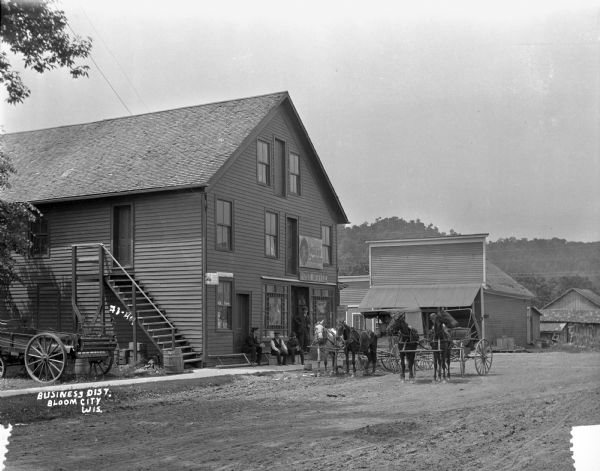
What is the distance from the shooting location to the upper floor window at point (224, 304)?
27234mm

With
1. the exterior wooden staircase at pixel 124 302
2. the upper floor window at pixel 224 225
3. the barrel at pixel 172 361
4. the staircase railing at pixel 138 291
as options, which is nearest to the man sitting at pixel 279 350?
the exterior wooden staircase at pixel 124 302

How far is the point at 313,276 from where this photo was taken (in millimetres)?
33188

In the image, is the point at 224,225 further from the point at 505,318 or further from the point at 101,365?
the point at 505,318

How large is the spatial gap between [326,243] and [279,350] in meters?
7.85

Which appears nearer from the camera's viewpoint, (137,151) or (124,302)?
(124,302)

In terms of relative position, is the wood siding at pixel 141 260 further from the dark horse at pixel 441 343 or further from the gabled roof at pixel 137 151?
the dark horse at pixel 441 343

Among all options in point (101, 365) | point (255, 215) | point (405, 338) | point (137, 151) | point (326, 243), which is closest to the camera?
point (405, 338)

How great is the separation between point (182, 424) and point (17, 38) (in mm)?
6810

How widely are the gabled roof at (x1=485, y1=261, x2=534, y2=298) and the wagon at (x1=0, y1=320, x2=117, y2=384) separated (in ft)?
104

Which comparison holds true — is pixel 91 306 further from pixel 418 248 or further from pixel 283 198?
pixel 418 248

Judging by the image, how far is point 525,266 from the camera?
90.8 meters

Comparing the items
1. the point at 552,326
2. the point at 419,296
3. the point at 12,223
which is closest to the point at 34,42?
the point at 12,223

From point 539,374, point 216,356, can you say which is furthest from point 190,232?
point 539,374

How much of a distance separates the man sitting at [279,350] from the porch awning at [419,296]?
60.2ft
